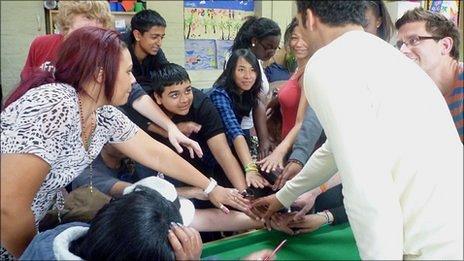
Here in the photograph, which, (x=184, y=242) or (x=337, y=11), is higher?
(x=337, y=11)

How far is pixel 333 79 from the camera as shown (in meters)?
0.72

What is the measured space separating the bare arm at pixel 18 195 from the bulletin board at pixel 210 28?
0.53 m

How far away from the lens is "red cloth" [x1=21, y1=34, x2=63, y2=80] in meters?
0.88

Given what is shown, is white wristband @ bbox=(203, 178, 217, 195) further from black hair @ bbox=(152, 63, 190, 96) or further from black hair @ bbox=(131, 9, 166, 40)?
black hair @ bbox=(131, 9, 166, 40)

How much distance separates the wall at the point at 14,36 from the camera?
0.74 meters

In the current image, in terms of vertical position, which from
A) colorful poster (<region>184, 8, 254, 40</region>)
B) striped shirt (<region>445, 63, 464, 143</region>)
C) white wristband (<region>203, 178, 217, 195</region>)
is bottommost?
white wristband (<region>203, 178, 217, 195</region>)

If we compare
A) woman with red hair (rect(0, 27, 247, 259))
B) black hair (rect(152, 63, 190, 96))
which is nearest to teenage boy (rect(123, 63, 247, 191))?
black hair (rect(152, 63, 190, 96))

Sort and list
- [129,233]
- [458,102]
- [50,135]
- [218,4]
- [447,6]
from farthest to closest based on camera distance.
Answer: [447,6] → [218,4] → [458,102] → [50,135] → [129,233]

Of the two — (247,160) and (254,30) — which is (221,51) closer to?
(254,30)

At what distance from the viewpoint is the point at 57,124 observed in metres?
0.85

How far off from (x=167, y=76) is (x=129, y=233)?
2.07ft

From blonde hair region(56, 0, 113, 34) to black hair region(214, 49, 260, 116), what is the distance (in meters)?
0.36

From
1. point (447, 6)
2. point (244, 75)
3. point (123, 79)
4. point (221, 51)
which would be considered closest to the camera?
point (123, 79)

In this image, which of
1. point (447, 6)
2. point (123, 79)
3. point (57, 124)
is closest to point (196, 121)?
point (123, 79)
